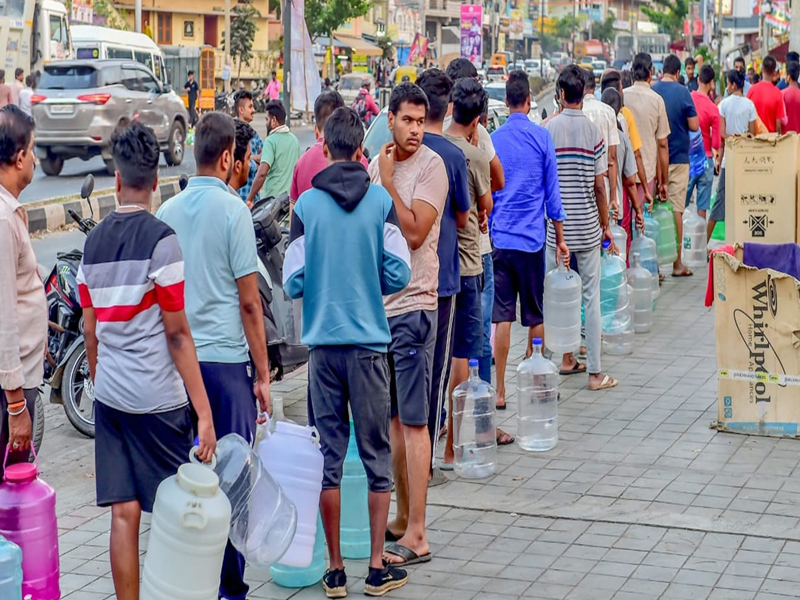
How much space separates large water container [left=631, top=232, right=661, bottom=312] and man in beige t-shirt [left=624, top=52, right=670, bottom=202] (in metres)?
0.38

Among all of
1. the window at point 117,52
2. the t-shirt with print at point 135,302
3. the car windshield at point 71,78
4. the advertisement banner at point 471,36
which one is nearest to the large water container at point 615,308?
the t-shirt with print at point 135,302

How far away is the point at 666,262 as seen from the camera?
12703 mm

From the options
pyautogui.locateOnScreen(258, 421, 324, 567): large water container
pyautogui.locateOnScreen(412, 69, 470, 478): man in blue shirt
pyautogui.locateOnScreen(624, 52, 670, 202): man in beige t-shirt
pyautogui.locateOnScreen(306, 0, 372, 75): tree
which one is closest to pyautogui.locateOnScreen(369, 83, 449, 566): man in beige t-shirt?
pyautogui.locateOnScreen(412, 69, 470, 478): man in blue shirt

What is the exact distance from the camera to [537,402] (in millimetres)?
7352

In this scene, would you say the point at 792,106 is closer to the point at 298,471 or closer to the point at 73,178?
the point at 298,471

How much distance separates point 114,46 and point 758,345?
31.0 meters

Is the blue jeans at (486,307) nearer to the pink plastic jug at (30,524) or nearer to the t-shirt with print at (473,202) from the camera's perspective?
the t-shirt with print at (473,202)

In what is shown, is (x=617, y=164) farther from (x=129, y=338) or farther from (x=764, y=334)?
(x=129, y=338)

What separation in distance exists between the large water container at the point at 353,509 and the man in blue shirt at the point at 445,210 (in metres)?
0.63

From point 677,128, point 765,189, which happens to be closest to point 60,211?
point 677,128

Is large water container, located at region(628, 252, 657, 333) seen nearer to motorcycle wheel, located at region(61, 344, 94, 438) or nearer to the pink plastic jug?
motorcycle wheel, located at region(61, 344, 94, 438)

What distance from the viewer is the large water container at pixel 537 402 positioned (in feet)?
24.0

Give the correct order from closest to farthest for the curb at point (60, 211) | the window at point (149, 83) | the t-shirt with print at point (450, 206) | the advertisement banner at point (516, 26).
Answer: the t-shirt with print at point (450, 206), the curb at point (60, 211), the window at point (149, 83), the advertisement banner at point (516, 26)

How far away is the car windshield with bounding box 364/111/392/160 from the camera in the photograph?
11102 mm
